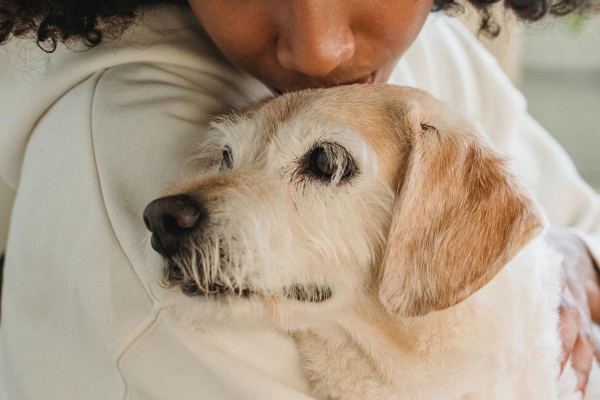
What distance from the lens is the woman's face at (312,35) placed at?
0.98 metres

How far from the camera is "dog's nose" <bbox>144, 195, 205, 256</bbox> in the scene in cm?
80

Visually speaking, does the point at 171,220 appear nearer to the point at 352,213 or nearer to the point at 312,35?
the point at 352,213

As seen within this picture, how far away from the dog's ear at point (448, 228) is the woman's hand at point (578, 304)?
458mm

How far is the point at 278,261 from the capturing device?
857 millimetres

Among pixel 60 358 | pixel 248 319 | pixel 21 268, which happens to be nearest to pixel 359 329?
pixel 248 319

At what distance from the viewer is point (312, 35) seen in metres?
0.97

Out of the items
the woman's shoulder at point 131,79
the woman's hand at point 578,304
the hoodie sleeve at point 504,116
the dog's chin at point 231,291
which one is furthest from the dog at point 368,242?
the hoodie sleeve at point 504,116

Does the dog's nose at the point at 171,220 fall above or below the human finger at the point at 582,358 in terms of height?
above

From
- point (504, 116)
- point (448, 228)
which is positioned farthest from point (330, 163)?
point (504, 116)

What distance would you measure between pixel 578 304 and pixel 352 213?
771 millimetres

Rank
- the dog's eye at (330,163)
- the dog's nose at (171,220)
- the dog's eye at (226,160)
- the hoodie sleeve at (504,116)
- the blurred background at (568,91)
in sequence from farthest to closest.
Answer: the blurred background at (568,91) < the hoodie sleeve at (504,116) < the dog's eye at (226,160) < the dog's eye at (330,163) < the dog's nose at (171,220)

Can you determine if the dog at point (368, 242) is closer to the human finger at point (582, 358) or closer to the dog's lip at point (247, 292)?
the dog's lip at point (247, 292)

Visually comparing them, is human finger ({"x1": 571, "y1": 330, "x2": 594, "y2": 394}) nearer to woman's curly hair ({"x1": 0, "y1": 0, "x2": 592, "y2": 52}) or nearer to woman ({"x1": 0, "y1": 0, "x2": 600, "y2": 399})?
woman ({"x1": 0, "y1": 0, "x2": 600, "y2": 399})

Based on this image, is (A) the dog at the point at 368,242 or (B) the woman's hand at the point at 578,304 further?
(B) the woman's hand at the point at 578,304
